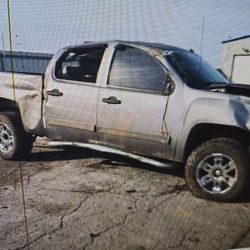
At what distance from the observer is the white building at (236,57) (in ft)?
73.3

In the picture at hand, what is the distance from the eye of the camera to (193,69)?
4977mm

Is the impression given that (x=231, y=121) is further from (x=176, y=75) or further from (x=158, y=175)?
(x=158, y=175)

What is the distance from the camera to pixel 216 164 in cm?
438

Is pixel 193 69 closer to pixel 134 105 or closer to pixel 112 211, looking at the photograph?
pixel 134 105

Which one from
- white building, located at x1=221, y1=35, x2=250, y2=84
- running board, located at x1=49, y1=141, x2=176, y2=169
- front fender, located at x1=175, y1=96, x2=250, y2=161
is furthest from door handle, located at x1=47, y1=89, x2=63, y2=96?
white building, located at x1=221, y1=35, x2=250, y2=84

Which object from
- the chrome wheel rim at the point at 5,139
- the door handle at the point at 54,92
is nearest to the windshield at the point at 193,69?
the door handle at the point at 54,92

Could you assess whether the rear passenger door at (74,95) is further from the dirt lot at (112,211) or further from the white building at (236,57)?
the white building at (236,57)

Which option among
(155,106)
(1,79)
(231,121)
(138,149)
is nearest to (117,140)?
(138,149)

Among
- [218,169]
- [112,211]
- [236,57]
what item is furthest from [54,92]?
[236,57]

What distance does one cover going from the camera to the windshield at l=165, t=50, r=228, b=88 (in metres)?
4.72

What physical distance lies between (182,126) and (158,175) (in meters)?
1.09

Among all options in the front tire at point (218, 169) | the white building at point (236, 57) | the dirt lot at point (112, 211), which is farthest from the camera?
the white building at point (236, 57)

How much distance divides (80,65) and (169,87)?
145 cm

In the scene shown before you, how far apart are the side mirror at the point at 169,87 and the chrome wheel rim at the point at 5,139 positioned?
262 cm
